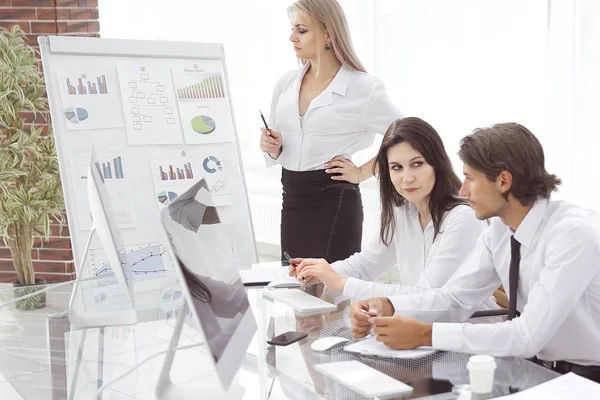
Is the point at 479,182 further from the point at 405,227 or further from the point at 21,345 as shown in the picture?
the point at 21,345

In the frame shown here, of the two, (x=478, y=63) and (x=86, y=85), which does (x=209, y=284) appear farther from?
(x=478, y=63)

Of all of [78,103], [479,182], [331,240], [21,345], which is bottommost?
[21,345]

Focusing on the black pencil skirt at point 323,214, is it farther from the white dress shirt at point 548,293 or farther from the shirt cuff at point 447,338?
the shirt cuff at point 447,338

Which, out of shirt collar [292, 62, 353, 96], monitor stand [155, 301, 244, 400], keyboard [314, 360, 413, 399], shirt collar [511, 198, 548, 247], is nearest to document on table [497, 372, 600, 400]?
keyboard [314, 360, 413, 399]

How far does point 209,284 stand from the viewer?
5.24 ft

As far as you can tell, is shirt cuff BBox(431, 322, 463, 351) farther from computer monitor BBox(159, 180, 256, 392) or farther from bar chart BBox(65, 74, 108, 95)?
bar chart BBox(65, 74, 108, 95)

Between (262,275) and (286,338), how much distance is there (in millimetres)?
717

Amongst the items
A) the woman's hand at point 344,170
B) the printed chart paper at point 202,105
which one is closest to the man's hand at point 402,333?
the woman's hand at point 344,170

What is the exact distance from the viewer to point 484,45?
4211 millimetres

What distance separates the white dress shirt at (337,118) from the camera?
3.20m

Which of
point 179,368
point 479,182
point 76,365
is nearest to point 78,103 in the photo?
point 76,365

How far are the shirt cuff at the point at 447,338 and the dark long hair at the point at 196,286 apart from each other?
1.94ft

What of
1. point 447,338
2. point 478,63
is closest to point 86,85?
point 447,338

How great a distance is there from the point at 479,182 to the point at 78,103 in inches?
71.9
